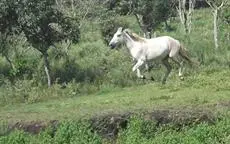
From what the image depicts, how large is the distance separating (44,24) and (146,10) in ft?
13.9

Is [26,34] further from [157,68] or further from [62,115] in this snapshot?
[62,115]

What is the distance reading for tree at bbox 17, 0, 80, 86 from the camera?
1686 cm

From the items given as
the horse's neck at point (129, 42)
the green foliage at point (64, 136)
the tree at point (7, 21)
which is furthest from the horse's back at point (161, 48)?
the green foliage at point (64, 136)

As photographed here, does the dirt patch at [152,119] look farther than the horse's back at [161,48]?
No

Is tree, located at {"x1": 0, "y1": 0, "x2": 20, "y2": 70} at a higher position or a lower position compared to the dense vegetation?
higher

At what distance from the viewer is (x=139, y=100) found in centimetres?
1260

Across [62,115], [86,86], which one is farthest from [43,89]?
[62,115]

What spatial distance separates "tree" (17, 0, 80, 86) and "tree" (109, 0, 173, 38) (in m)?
2.50

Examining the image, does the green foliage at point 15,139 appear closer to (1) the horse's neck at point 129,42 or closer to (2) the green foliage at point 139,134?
(2) the green foliage at point 139,134

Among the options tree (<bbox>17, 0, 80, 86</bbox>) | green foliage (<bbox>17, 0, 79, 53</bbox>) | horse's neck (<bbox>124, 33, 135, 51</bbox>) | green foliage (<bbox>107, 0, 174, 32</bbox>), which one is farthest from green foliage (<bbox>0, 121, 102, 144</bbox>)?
green foliage (<bbox>107, 0, 174, 32</bbox>)

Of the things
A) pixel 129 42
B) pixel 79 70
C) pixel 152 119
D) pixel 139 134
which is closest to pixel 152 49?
pixel 129 42

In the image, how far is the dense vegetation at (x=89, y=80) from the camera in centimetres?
955

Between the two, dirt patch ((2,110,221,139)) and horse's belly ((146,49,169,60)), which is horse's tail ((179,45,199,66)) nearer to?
horse's belly ((146,49,169,60))

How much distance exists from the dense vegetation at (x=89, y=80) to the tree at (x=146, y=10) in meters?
0.04
